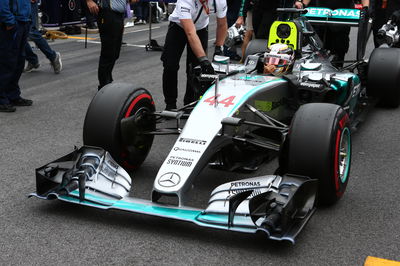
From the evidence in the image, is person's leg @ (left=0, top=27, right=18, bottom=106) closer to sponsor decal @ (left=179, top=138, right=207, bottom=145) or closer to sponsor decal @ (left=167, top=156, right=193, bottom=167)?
sponsor decal @ (left=179, top=138, right=207, bottom=145)

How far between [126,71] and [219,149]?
588 centimetres

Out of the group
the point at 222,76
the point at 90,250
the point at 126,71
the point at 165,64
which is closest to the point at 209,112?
the point at 222,76

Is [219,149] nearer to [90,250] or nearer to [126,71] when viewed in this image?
[90,250]

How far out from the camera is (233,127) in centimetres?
442

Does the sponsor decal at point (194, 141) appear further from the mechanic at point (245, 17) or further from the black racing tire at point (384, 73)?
the mechanic at point (245, 17)

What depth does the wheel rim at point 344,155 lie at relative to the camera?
4.38 m

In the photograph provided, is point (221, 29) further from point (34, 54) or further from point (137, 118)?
point (34, 54)

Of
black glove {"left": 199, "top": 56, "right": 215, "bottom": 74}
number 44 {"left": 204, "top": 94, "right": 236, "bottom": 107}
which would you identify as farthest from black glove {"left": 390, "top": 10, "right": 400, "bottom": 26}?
number 44 {"left": 204, "top": 94, "right": 236, "bottom": 107}

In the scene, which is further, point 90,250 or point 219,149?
point 219,149

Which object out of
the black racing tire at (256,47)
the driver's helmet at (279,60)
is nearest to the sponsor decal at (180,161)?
the driver's helmet at (279,60)

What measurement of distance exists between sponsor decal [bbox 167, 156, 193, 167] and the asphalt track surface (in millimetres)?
384

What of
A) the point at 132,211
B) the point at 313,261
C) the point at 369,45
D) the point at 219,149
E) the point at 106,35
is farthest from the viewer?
the point at 369,45

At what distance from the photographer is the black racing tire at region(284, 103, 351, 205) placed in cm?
395

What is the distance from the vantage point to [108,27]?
304 inches
